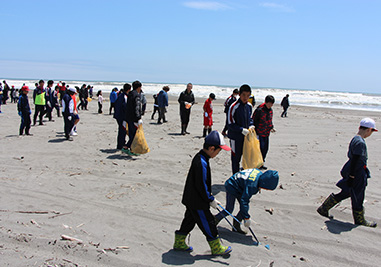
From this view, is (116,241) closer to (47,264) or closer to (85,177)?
(47,264)

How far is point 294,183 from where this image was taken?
7246mm

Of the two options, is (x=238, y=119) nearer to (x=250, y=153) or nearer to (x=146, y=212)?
(x=250, y=153)

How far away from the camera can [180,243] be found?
13.5 ft

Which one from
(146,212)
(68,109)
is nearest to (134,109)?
(68,109)

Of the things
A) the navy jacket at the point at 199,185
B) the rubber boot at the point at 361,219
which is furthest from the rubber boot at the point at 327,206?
the navy jacket at the point at 199,185

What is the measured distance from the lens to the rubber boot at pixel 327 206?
5.35 meters

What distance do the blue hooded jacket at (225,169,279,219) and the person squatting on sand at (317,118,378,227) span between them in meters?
1.67

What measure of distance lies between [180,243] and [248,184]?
117 cm

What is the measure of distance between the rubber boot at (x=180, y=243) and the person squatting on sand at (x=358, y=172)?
9.08ft

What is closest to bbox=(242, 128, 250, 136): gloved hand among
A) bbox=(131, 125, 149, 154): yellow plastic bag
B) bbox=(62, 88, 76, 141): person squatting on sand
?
bbox=(131, 125, 149, 154): yellow plastic bag

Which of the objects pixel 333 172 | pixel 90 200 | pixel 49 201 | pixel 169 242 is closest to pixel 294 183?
pixel 333 172

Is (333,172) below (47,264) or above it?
above

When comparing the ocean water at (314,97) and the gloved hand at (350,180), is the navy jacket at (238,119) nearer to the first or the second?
the gloved hand at (350,180)

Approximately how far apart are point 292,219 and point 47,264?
375 cm
